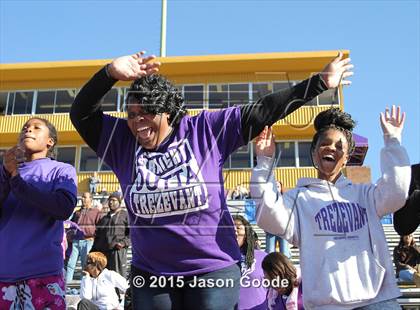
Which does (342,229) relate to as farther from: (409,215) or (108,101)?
(108,101)

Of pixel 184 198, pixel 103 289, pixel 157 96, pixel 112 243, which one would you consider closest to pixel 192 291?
pixel 184 198

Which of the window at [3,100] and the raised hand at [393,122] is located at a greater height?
A: the window at [3,100]

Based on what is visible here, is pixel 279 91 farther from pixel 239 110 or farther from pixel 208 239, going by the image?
pixel 208 239

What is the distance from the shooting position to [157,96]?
7.75ft

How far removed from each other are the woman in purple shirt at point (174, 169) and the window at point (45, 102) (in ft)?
76.6

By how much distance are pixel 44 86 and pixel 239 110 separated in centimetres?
2437

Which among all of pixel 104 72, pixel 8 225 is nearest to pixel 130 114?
pixel 104 72

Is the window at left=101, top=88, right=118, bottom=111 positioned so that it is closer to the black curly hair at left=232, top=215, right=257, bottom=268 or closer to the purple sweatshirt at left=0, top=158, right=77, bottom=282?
the purple sweatshirt at left=0, top=158, right=77, bottom=282

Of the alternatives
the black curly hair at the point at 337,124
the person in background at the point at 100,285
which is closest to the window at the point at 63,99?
the person in background at the point at 100,285

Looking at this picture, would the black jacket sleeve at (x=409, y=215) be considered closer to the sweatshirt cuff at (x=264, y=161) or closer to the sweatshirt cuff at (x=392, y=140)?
the sweatshirt cuff at (x=392, y=140)

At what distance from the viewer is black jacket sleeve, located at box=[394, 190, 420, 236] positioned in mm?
2537

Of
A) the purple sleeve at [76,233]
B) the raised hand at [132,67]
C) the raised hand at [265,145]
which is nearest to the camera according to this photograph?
the raised hand at [132,67]

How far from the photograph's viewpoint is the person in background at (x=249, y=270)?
408 cm

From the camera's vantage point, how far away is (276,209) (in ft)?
7.91
